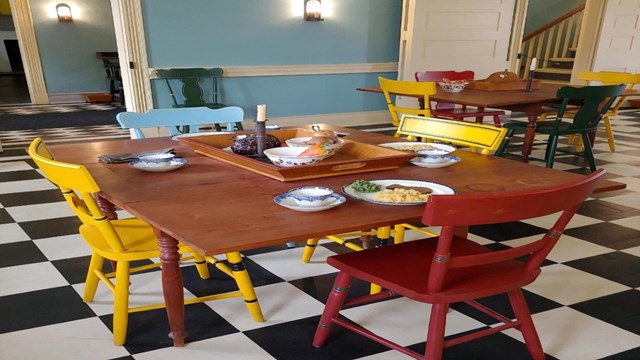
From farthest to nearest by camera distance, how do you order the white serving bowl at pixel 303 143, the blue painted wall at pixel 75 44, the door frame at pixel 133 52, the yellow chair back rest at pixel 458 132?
the blue painted wall at pixel 75 44 → the door frame at pixel 133 52 → the yellow chair back rest at pixel 458 132 → the white serving bowl at pixel 303 143

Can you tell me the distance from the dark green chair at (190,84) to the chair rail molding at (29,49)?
5.19m

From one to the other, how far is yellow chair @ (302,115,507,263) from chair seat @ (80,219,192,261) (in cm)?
68

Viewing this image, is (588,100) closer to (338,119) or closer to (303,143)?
(303,143)

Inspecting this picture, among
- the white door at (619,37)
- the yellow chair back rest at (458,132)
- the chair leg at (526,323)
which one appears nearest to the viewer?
the chair leg at (526,323)

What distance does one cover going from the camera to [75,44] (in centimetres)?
958

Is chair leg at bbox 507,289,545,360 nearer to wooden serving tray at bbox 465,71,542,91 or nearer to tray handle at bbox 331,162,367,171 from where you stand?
tray handle at bbox 331,162,367,171

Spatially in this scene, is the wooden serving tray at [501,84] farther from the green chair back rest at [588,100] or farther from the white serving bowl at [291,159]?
the white serving bowl at [291,159]

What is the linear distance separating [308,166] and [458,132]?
3.30ft

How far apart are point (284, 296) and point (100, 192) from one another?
99 cm

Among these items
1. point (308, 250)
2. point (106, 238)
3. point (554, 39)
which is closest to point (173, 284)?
point (106, 238)

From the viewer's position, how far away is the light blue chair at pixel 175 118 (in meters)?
2.51

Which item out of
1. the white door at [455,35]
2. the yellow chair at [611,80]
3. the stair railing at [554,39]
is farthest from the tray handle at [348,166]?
the stair railing at [554,39]

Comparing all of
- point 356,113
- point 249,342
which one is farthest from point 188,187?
point 356,113

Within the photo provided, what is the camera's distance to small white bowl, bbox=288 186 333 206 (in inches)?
54.3
